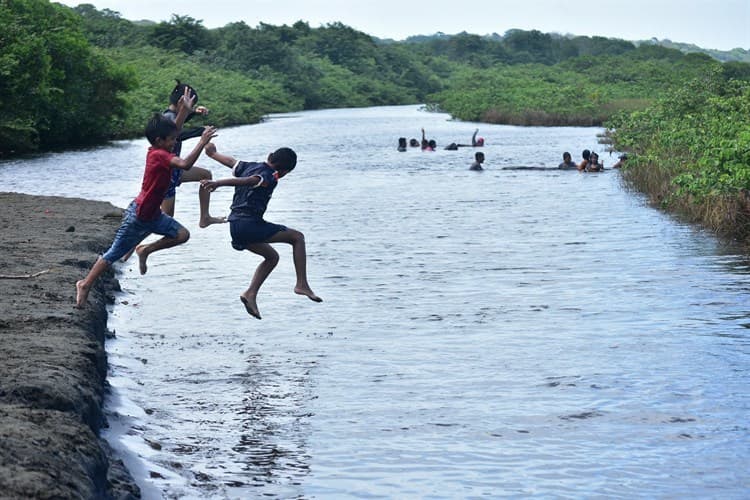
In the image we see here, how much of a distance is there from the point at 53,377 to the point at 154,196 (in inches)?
91.0

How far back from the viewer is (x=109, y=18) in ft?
353

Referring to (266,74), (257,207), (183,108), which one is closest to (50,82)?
(183,108)

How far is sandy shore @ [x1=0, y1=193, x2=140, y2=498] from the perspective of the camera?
6137 millimetres

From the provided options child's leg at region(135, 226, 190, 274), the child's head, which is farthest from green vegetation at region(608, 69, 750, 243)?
child's leg at region(135, 226, 190, 274)

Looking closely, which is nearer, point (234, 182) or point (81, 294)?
point (234, 182)

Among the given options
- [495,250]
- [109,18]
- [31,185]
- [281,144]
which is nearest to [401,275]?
[495,250]

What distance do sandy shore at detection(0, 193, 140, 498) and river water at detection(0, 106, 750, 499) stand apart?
15.5 inches

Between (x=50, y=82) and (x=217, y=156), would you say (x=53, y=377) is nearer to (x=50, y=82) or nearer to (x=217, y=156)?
(x=217, y=156)

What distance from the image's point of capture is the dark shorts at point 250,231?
10406mm

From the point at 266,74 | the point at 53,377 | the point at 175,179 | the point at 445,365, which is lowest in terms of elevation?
the point at 445,365

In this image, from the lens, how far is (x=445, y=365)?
10.5 metres

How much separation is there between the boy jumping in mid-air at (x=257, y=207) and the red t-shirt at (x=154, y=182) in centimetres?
34

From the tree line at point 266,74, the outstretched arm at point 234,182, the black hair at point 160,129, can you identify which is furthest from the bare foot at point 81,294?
the tree line at point 266,74

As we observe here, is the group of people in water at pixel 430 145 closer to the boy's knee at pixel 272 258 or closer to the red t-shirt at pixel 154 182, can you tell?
the boy's knee at pixel 272 258
